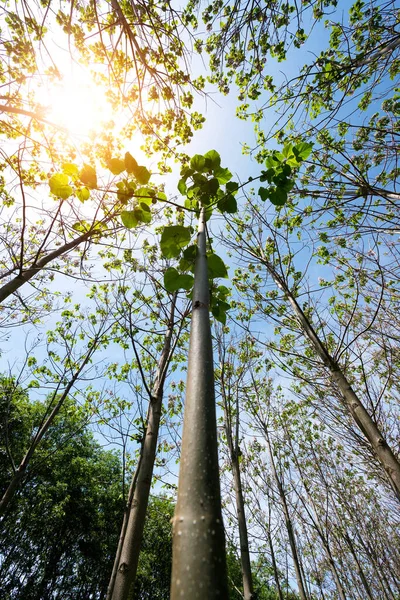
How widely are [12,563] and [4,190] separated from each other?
15.1 metres

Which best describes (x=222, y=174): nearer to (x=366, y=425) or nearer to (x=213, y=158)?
(x=213, y=158)

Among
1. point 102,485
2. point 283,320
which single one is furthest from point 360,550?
point 102,485

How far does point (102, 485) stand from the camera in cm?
1514

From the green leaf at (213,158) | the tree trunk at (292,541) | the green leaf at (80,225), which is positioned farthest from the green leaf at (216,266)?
the tree trunk at (292,541)

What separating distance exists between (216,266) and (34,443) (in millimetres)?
5672

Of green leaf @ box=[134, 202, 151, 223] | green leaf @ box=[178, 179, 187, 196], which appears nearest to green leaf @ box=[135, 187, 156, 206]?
green leaf @ box=[134, 202, 151, 223]

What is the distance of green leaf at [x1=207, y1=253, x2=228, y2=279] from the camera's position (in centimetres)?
154

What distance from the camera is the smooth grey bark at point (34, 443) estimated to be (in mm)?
4712

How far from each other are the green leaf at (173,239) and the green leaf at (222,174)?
1.58 feet

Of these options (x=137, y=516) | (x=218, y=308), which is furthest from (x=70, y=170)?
(x=137, y=516)

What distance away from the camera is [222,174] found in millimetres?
1693

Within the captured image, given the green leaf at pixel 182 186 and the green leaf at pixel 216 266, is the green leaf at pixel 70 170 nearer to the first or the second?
the green leaf at pixel 182 186

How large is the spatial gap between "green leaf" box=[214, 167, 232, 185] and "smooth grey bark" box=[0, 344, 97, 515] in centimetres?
573

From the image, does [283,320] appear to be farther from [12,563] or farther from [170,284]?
[12,563]
